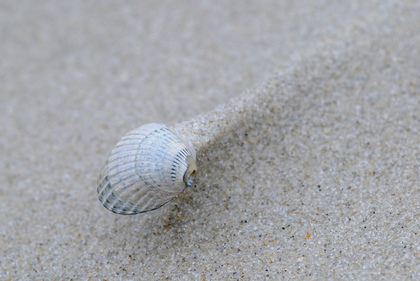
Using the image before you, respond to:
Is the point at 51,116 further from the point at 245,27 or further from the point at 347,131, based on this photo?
the point at 347,131

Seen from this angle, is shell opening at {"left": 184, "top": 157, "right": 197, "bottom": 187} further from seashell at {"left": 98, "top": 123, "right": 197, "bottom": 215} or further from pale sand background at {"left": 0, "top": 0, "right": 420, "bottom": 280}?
pale sand background at {"left": 0, "top": 0, "right": 420, "bottom": 280}

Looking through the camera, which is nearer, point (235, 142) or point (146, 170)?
point (146, 170)

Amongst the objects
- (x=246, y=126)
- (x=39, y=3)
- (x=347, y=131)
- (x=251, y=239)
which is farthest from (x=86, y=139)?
(x=39, y=3)

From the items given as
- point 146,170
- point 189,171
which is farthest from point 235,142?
point 146,170

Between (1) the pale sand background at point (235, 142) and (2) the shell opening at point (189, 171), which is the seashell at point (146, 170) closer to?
(2) the shell opening at point (189, 171)

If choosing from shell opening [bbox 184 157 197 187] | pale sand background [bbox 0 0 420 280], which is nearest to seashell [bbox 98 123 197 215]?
shell opening [bbox 184 157 197 187]

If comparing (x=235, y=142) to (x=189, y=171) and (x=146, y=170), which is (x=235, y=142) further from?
(x=146, y=170)

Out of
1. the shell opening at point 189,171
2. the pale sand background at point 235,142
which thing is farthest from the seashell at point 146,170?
the pale sand background at point 235,142
